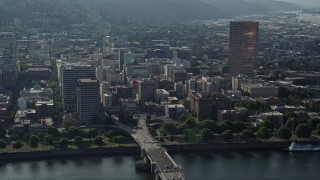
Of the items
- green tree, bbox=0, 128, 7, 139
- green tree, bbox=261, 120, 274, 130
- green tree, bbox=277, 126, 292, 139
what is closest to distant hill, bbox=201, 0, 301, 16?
green tree, bbox=261, 120, 274, 130

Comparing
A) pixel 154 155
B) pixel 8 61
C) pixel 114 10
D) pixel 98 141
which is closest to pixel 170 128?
pixel 98 141

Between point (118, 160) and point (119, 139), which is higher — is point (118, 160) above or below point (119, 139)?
below

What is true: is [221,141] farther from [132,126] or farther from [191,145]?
[132,126]

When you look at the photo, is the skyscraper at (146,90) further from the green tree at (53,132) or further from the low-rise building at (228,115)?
the green tree at (53,132)

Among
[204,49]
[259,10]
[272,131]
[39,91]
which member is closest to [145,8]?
[259,10]

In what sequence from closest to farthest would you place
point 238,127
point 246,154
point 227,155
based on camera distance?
point 227,155 → point 246,154 → point 238,127

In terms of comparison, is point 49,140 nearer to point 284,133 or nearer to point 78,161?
point 78,161
